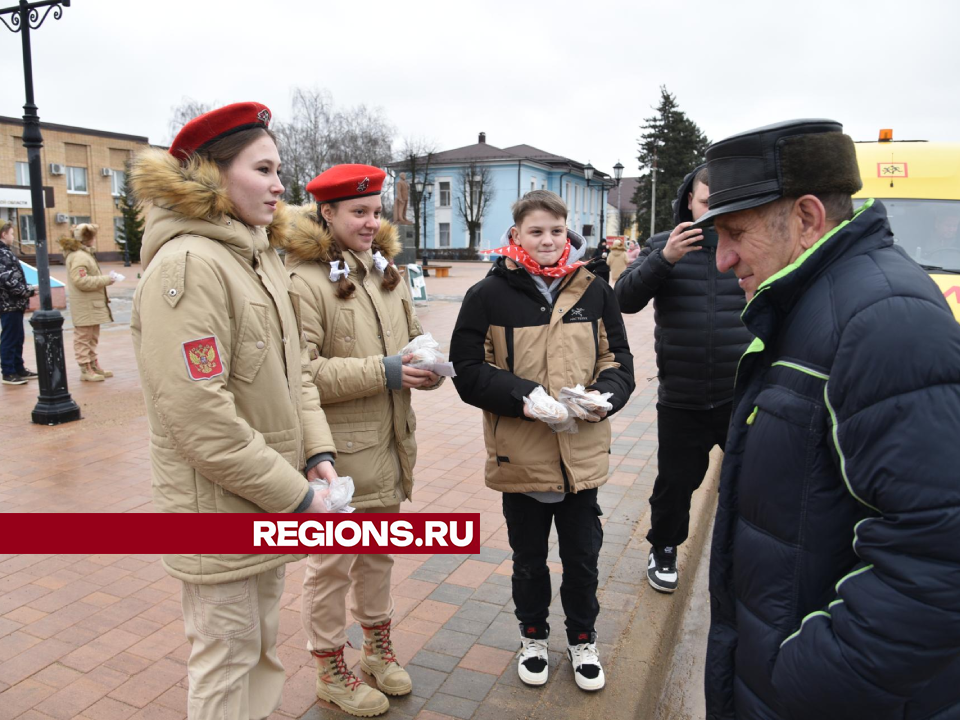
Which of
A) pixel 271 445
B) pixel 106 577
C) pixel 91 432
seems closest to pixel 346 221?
pixel 271 445

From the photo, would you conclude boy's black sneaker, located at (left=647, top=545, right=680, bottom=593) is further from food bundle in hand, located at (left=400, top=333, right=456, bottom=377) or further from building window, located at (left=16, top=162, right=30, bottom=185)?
building window, located at (left=16, top=162, right=30, bottom=185)

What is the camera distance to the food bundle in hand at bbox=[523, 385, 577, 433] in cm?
273

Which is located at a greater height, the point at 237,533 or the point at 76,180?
the point at 76,180

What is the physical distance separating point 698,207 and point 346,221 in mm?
1589

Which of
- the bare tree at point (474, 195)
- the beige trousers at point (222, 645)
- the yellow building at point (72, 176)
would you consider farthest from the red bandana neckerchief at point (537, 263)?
the bare tree at point (474, 195)

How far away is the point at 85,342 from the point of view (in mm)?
9398

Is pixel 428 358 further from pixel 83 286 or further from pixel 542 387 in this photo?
pixel 83 286

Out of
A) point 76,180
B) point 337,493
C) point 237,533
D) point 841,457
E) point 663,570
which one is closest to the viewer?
point 841,457

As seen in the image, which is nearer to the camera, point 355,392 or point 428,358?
point 355,392

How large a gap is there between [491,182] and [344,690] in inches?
2355

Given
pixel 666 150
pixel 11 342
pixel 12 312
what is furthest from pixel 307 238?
pixel 666 150

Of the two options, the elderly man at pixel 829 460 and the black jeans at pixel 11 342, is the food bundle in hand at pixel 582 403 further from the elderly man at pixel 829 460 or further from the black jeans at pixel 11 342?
the black jeans at pixel 11 342

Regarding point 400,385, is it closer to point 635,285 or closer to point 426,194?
point 635,285

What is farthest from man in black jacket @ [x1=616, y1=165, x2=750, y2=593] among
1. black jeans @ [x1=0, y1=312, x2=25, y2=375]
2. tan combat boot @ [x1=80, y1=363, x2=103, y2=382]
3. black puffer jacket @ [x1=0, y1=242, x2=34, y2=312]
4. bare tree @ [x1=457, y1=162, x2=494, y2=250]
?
bare tree @ [x1=457, y1=162, x2=494, y2=250]
